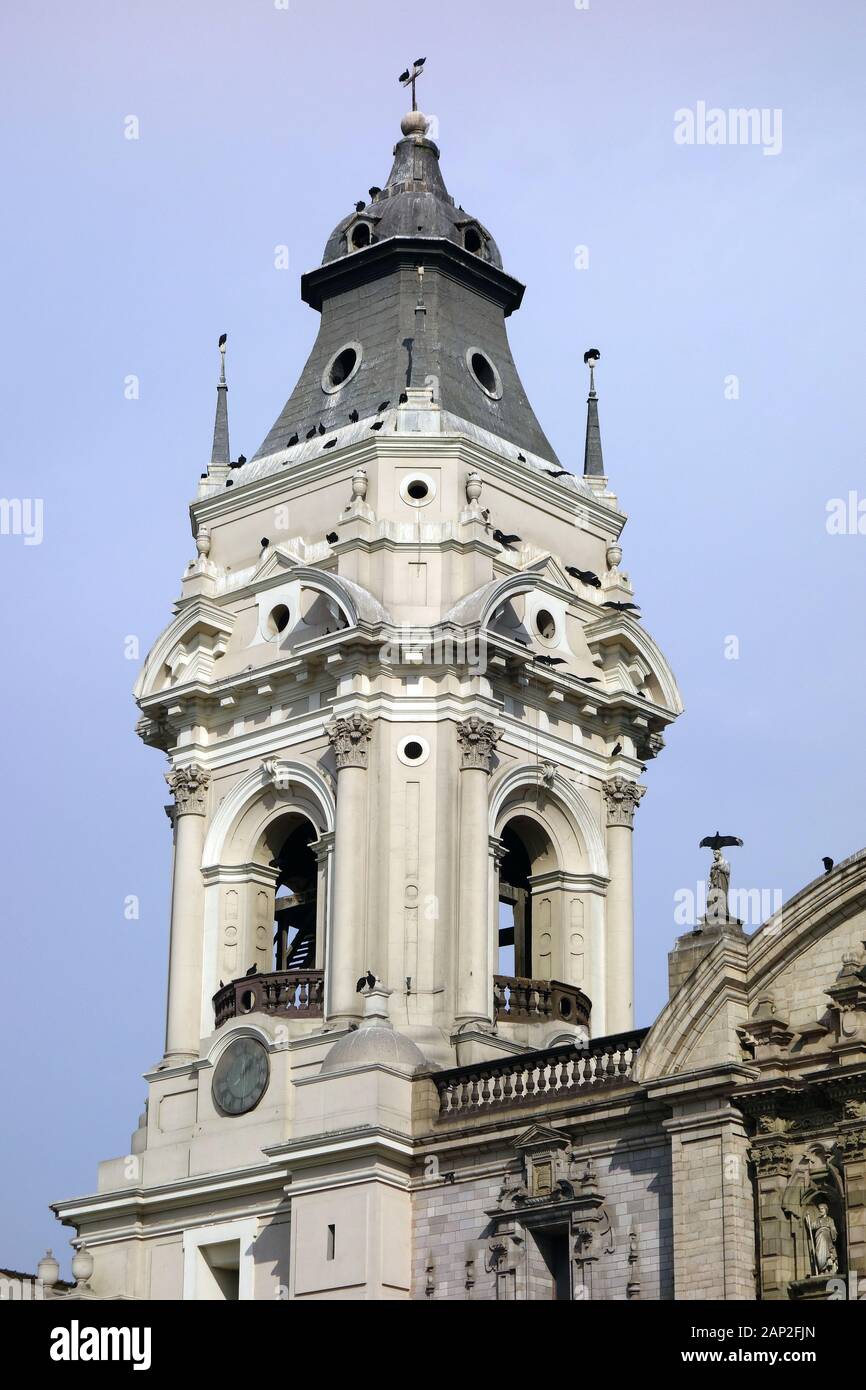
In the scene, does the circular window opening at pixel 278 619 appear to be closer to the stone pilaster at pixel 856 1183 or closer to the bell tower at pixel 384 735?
the bell tower at pixel 384 735

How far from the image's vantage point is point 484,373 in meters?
64.5

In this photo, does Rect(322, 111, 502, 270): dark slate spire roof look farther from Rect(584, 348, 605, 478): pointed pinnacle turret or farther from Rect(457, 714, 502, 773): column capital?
Rect(457, 714, 502, 773): column capital

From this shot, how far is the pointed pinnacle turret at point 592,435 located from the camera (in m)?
66.1

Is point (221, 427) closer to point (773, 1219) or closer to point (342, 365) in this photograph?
point (342, 365)

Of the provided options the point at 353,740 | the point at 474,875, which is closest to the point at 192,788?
the point at 353,740

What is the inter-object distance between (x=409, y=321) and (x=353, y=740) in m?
10.6

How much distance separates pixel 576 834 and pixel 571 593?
16.5ft

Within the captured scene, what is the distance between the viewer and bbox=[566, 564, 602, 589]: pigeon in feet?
205

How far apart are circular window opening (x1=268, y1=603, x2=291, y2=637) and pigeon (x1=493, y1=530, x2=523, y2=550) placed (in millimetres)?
4501

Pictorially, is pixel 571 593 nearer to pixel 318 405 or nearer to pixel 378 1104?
pixel 318 405

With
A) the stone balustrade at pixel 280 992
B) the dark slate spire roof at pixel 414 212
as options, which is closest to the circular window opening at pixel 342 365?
the dark slate spire roof at pixel 414 212

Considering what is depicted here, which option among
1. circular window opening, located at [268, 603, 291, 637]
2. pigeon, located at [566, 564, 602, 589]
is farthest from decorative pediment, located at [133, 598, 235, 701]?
pigeon, located at [566, 564, 602, 589]
